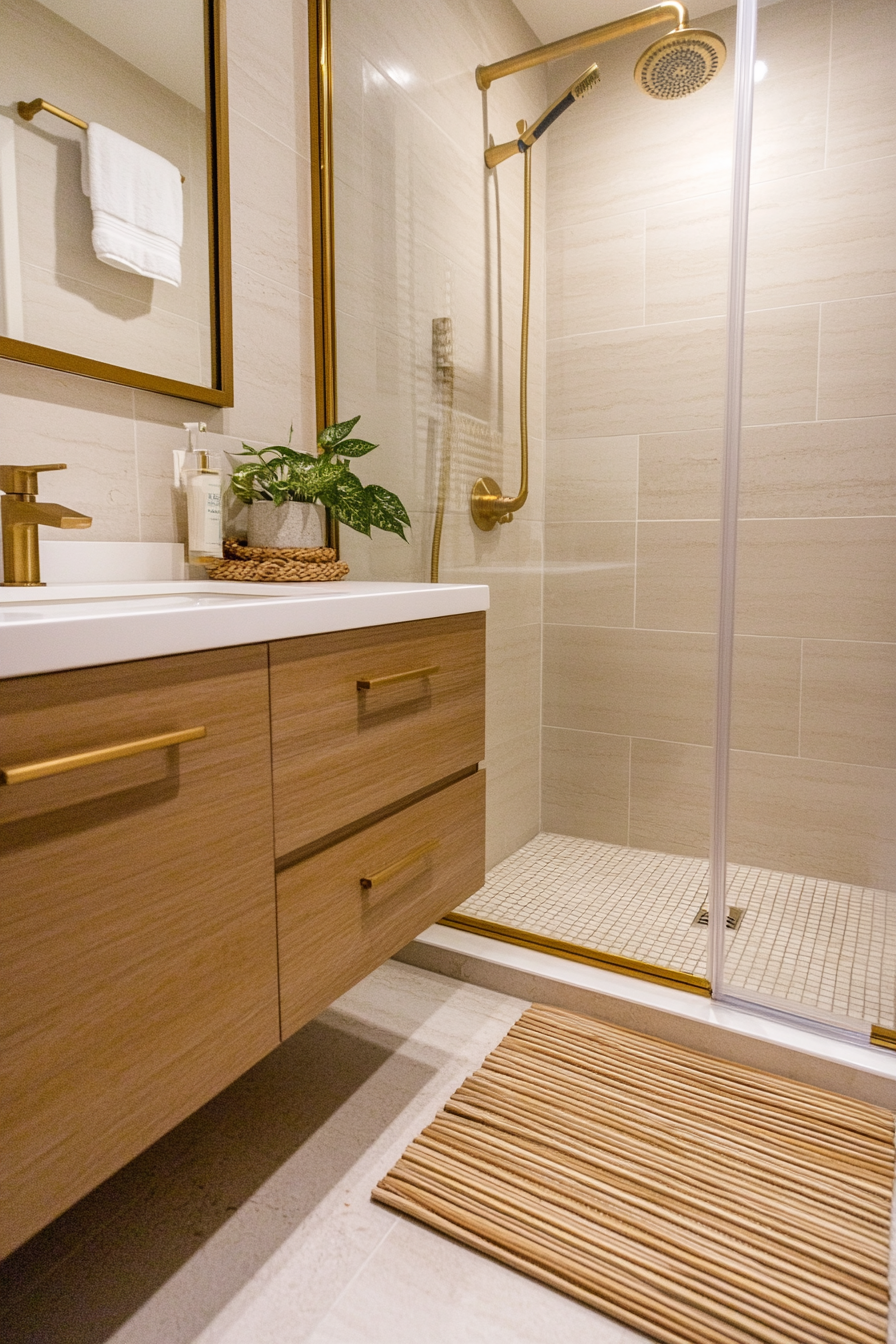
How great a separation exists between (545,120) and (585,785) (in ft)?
5.16

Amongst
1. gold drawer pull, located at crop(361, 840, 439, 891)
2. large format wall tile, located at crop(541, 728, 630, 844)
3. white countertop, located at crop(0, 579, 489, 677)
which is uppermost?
white countertop, located at crop(0, 579, 489, 677)

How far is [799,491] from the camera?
127 centimetres

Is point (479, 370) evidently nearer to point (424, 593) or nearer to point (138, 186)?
point (138, 186)

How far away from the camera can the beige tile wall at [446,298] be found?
1560 millimetres

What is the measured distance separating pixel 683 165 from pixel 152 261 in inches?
48.1

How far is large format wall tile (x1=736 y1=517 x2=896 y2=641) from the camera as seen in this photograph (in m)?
1.23

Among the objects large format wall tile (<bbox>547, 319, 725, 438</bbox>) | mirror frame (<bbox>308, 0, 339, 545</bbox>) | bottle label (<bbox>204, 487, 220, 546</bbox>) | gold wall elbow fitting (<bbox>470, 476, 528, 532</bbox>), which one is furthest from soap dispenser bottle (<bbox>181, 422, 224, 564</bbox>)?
large format wall tile (<bbox>547, 319, 725, 438</bbox>)

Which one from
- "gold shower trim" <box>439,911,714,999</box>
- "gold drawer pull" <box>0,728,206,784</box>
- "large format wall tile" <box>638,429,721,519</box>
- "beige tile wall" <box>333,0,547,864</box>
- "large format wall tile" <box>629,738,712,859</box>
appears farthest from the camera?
"large format wall tile" <box>638,429,721,519</box>

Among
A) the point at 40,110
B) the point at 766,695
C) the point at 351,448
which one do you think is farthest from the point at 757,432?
the point at 40,110

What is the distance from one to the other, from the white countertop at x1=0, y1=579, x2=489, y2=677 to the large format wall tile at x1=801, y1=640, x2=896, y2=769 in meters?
0.56

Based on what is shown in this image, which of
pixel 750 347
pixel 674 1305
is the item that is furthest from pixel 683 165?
pixel 674 1305

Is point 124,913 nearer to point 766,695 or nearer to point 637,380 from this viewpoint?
point 766,695

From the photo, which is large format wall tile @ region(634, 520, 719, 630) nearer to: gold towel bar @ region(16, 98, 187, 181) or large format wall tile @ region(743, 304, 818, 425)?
large format wall tile @ region(743, 304, 818, 425)

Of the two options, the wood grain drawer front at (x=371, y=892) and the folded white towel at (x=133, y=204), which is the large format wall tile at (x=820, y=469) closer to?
the wood grain drawer front at (x=371, y=892)
